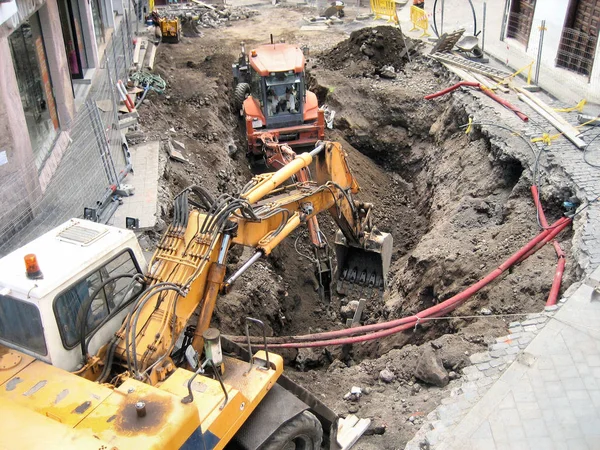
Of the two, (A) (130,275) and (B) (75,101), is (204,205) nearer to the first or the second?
(A) (130,275)

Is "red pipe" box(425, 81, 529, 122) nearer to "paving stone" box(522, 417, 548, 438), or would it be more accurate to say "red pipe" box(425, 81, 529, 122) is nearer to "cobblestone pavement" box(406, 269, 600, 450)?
"cobblestone pavement" box(406, 269, 600, 450)

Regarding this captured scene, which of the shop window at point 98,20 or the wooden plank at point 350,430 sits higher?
the shop window at point 98,20

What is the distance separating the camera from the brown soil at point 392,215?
25.2 ft

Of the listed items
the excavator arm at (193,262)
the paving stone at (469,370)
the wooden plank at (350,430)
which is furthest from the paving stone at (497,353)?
the excavator arm at (193,262)

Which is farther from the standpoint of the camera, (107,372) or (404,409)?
(404,409)

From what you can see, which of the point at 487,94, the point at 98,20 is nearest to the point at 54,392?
the point at 487,94

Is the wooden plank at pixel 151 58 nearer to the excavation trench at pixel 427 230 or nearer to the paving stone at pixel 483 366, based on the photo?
the excavation trench at pixel 427 230

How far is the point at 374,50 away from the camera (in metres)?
17.8

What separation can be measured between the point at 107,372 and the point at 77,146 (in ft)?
18.8

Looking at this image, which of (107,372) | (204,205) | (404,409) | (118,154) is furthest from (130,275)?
(118,154)

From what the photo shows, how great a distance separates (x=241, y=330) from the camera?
9.14 metres

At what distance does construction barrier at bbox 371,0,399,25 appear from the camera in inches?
902

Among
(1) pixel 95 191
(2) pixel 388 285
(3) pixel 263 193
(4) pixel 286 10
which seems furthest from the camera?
(4) pixel 286 10

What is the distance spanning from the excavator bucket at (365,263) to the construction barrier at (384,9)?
1484 centimetres
